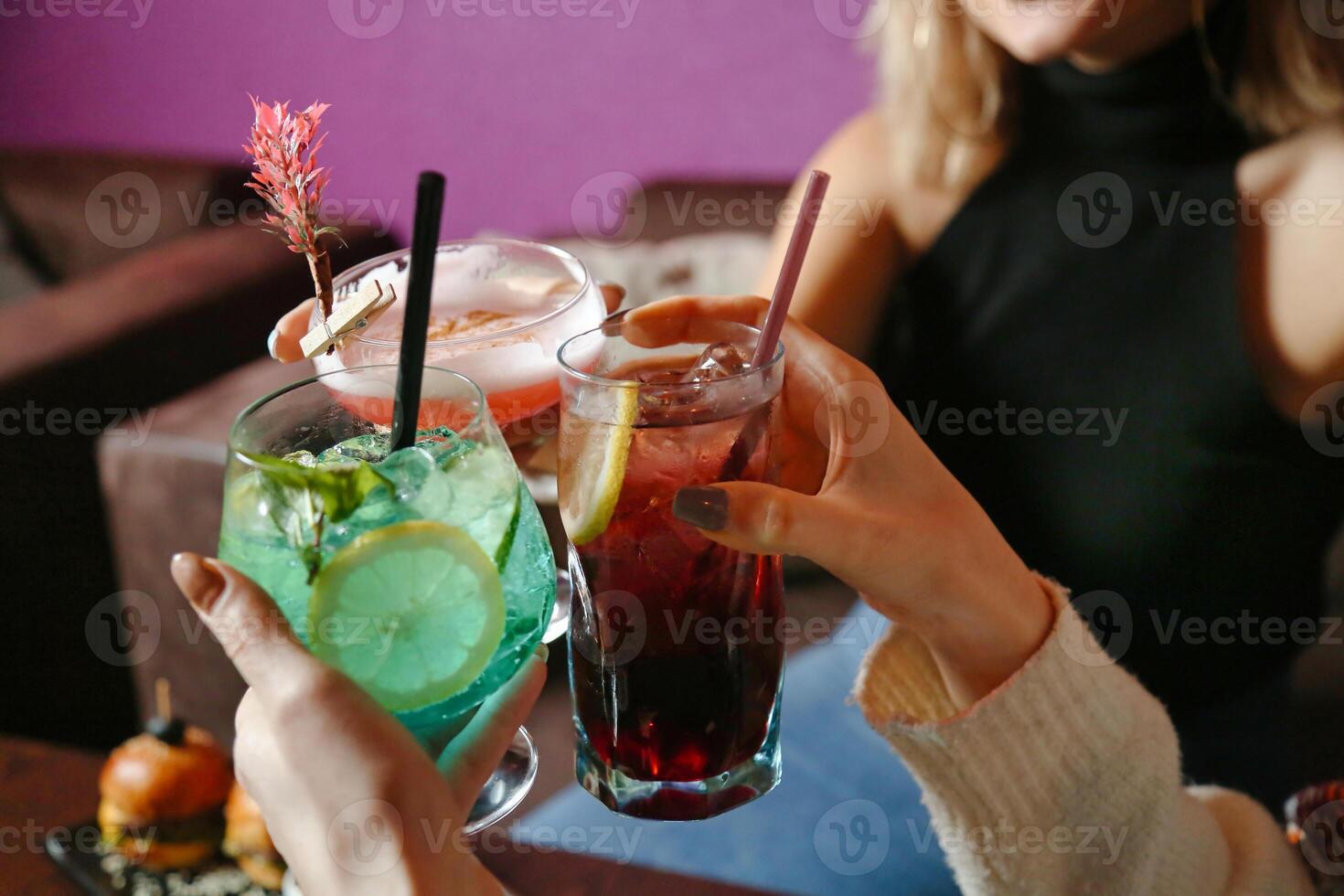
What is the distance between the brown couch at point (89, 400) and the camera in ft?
7.80

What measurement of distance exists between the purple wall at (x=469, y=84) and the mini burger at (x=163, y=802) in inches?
93.8

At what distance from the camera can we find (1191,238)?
1.62 metres

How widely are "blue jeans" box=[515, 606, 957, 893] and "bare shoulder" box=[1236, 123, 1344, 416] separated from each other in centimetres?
68

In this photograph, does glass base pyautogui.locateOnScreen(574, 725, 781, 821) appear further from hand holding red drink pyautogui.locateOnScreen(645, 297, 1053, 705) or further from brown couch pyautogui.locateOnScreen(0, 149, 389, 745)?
brown couch pyautogui.locateOnScreen(0, 149, 389, 745)

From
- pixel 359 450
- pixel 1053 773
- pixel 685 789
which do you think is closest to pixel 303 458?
pixel 359 450

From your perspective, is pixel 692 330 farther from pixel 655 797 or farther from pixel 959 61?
pixel 959 61

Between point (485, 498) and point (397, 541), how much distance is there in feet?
0.26

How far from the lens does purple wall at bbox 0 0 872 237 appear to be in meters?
3.22

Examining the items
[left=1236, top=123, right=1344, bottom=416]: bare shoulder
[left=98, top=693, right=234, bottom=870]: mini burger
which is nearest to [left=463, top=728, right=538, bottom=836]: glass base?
[left=98, top=693, right=234, bottom=870]: mini burger

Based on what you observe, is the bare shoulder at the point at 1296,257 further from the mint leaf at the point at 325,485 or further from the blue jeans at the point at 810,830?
the mint leaf at the point at 325,485

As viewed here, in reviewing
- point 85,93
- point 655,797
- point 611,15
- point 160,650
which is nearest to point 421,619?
point 655,797

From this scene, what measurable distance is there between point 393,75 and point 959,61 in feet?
7.75

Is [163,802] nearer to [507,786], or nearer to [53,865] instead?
[53,865]

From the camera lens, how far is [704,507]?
0.78 m
